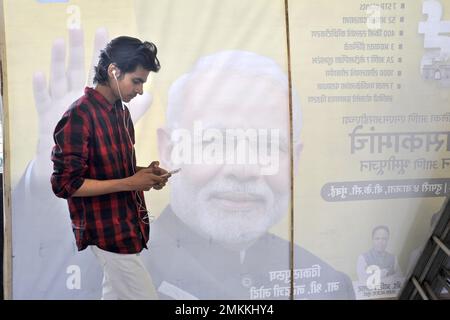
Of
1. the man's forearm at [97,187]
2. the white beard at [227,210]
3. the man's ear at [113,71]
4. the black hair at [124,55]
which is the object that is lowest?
the white beard at [227,210]

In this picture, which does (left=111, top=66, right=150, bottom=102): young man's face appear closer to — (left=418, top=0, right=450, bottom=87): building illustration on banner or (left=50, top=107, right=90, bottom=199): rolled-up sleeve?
(left=50, top=107, right=90, bottom=199): rolled-up sleeve

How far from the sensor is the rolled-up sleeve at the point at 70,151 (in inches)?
68.1

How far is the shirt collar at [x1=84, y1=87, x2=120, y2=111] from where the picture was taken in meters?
1.78

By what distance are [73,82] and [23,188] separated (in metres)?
0.51

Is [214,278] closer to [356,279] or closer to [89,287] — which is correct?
[89,287]

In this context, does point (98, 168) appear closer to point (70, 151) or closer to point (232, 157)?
point (70, 151)

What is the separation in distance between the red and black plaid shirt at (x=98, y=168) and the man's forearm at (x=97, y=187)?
20 mm

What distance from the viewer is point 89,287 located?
1.88m

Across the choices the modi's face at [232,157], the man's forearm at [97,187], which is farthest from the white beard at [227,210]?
the man's forearm at [97,187]

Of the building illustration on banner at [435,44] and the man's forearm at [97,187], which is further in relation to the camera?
the building illustration on banner at [435,44]

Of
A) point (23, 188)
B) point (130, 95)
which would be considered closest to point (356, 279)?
point (130, 95)

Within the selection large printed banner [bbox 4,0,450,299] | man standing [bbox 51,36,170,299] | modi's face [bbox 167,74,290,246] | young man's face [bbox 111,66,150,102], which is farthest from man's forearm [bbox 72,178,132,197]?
young man's face [bbox 111,66,150,102]

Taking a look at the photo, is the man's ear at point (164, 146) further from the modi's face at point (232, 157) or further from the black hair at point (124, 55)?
the black hair at point (124, 55)

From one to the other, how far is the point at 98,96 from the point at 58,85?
6.9 inches
